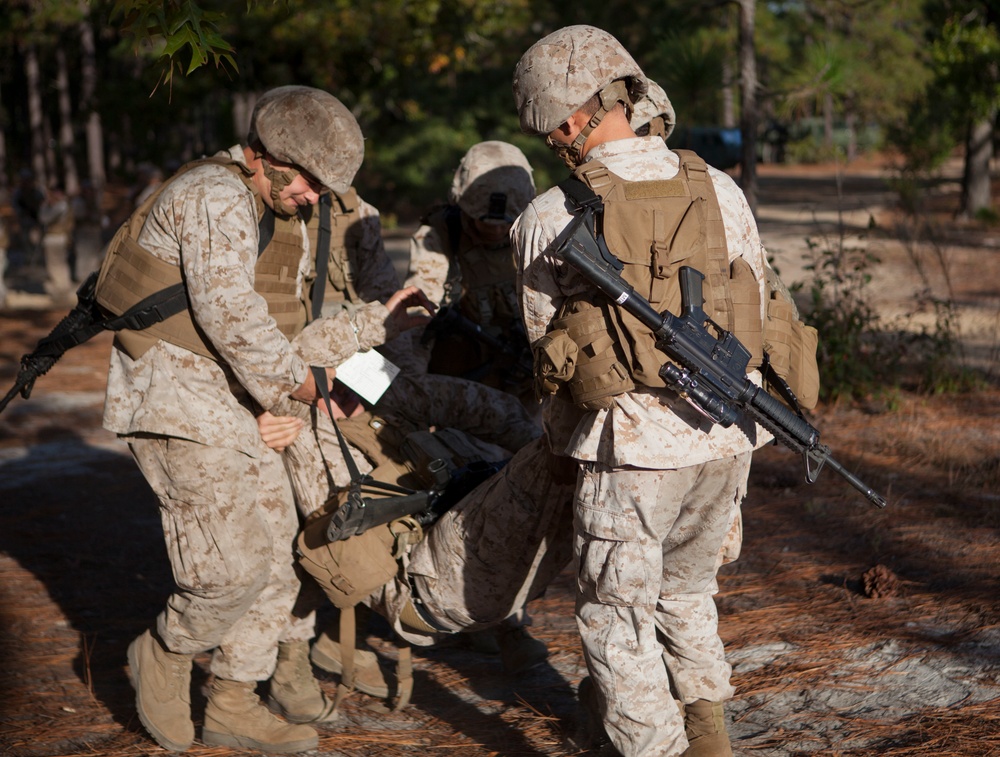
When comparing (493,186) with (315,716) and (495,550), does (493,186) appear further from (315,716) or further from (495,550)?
(315,716)

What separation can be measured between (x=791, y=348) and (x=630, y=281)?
625mm

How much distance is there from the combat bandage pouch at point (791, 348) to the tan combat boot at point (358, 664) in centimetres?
195

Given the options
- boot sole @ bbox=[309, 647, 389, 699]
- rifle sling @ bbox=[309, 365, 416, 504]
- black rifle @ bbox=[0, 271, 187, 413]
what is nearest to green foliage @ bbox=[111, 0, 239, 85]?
black rifle @ bbox=[0, 271, 187, 413]

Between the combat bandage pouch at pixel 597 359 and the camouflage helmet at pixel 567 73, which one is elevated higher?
the camouflage helmet at pixel 567 73

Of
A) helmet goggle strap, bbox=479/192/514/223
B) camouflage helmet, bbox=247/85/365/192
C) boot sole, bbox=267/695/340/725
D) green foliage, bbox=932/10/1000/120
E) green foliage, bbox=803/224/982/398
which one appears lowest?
boot sole, bbox=267/695/340/725

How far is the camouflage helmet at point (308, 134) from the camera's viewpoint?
11.2 feet

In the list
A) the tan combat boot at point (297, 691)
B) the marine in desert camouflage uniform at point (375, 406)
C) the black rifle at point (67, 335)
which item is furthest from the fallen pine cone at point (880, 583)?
the black rifle at point (67, 335)

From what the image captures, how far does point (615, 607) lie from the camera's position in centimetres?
303

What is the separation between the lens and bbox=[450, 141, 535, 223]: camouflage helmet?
14.8 ft

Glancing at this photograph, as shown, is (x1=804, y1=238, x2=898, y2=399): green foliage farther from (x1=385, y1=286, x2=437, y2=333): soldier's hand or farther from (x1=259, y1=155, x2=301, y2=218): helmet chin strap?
(x1=259, y1=155, x2=301, y2=218): helmet chin strap

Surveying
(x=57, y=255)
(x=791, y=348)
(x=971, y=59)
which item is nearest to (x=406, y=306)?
(x=791, y=348)

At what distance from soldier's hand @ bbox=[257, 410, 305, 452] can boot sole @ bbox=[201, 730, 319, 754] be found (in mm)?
997

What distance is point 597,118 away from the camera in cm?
301

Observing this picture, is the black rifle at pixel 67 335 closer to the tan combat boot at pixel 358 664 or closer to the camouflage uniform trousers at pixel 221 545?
the camouflage uniform trousers at pixel 221 545
